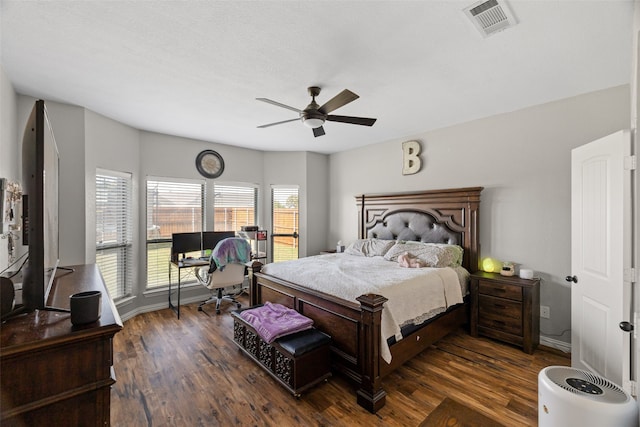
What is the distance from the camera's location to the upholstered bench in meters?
2.20

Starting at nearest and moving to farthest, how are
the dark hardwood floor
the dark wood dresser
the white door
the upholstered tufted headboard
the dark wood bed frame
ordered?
the dark wood dresser
the white door
the dark hardwood floor
the dark wood bed frame
the upholstered tufted headboard

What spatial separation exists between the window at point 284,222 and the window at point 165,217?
140 cm

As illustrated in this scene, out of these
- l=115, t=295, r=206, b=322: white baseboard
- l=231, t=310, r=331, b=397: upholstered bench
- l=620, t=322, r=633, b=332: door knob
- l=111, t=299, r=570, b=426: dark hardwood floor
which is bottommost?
l=111, t=299, r=570, b=426: dark hardwood floor

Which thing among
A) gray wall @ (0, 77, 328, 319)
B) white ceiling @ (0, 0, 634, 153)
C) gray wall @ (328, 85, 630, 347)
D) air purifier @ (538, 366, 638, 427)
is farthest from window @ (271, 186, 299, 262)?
air purifier @ (538, 366, 638, 427)

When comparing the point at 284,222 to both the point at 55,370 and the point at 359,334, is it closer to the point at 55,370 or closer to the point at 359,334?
the point at 359,334

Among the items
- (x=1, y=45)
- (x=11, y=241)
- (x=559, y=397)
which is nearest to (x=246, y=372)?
(x=11, y=241)

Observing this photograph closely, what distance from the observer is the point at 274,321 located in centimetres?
252

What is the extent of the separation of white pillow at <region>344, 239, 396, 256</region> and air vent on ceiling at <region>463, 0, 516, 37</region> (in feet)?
9.13

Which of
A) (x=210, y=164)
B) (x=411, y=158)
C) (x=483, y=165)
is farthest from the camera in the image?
(x=210, y=164)

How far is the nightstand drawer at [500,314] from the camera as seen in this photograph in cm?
299

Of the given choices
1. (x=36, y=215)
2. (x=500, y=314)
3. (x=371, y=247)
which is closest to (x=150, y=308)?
(x=371, y=247)

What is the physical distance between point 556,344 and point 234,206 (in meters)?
4.92

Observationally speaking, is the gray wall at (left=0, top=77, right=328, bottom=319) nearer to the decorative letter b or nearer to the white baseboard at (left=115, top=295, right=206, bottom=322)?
the white baseboard at (left=115, top=295, right=206, bottom=322)

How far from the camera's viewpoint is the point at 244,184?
525 cm
